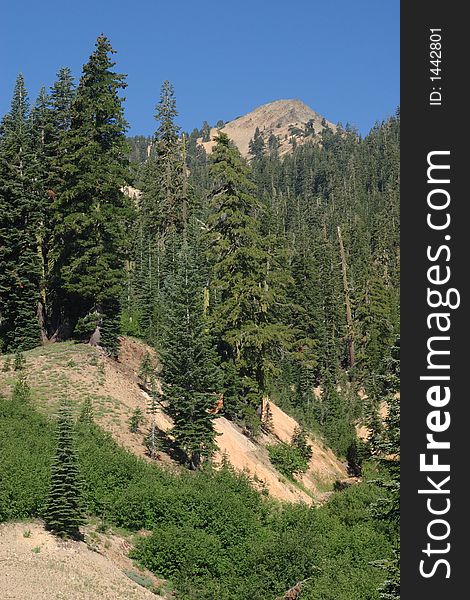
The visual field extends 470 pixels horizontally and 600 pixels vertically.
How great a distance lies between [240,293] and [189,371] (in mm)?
8537

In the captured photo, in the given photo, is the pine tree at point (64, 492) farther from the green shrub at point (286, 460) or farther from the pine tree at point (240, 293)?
the green shrub at point (286, 460)

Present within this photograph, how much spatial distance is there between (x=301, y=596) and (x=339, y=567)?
2.25m

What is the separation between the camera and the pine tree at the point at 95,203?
3522 cm

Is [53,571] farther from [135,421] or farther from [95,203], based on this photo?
[95,203]

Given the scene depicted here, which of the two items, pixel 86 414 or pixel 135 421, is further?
pixel 135 421

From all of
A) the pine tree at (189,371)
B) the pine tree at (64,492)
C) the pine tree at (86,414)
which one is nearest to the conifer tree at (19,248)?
the pine tree at (86,414)

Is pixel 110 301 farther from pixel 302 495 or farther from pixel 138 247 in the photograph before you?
pixel 138 247

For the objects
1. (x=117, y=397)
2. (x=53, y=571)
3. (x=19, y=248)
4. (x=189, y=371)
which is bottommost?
(x=53, y=571)

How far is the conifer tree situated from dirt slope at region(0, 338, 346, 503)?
160 inches

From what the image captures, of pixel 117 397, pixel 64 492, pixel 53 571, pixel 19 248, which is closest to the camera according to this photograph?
pixel 53 571

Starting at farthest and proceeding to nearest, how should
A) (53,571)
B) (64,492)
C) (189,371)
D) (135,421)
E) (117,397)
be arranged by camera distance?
1. (117,397)
2. (135,421)
3. (189,371)
4. (64,492)
5. (53,571)

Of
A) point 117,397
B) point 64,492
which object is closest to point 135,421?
point 117,397

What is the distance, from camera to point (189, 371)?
2950 centimetres

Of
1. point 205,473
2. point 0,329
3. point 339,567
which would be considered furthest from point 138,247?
point 339,567
